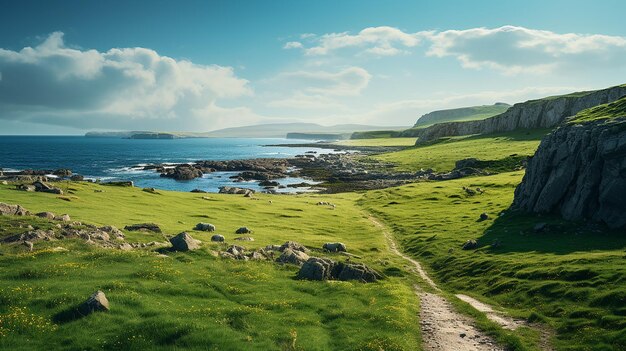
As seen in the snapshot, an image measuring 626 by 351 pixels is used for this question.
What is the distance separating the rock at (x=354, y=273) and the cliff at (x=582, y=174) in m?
27.7

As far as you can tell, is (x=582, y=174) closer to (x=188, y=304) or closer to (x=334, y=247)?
(x=334, y=247)

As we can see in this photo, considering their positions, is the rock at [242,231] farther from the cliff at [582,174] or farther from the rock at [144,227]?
the cliff at [582,174]

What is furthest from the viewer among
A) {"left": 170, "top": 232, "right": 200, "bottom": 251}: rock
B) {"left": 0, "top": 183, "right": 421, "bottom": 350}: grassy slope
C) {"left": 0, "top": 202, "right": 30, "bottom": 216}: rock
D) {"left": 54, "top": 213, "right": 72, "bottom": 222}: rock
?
{"left": 54, "top": 213, "right": 72, "bottom": 222}: rock

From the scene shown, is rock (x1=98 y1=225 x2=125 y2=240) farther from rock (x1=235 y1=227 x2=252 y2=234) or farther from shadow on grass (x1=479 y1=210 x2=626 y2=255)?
shadow on grass (x1=479 y1=210 x2=626 y2=255)

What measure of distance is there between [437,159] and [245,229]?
134 metres

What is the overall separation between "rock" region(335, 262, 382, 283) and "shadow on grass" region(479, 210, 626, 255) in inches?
696

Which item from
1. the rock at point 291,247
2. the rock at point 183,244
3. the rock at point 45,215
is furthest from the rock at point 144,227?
the rock at point 291,247

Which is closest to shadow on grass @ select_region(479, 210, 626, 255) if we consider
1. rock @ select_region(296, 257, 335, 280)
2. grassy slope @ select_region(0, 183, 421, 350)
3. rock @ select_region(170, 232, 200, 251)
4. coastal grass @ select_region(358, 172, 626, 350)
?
coastal grass @ select_region(358, 172, 626, 350)

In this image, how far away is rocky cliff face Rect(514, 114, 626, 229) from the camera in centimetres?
4319

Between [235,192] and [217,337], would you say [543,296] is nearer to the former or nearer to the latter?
[217,337]

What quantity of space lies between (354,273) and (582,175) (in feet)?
108

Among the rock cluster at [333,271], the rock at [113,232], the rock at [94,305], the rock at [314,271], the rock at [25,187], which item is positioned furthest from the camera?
the rock at [25,187]

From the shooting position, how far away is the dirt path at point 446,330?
78.6ft

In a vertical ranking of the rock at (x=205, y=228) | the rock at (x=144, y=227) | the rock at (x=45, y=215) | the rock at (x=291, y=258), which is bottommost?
the rock at (x=291, y=258)
